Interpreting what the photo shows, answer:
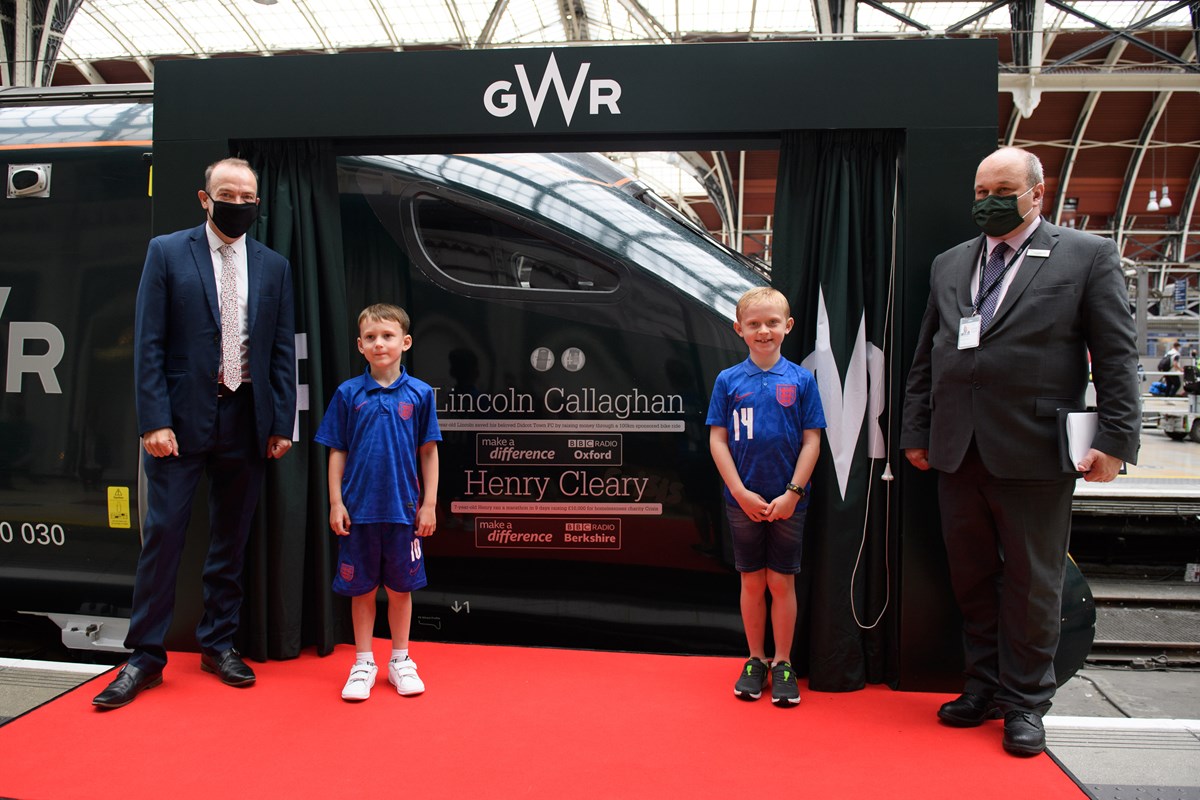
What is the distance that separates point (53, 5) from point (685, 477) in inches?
683

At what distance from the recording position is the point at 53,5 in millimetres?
15203

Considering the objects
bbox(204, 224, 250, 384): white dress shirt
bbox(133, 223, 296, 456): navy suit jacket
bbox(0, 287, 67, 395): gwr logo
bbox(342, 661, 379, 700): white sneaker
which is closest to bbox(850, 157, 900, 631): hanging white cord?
bbox(342, 661, 379, 700): white sneaker

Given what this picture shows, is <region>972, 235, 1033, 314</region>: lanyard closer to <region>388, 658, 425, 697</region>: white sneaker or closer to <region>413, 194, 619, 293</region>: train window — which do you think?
<region>413, 194, 619, 293</region>: train window

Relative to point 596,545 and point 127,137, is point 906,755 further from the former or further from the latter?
point 127,137

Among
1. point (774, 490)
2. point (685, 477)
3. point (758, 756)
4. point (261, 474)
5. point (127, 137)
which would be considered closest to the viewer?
point (758, 756)

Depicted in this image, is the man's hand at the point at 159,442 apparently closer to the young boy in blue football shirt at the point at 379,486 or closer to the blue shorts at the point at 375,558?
the young boy in blue football shirt at the point at 379,486

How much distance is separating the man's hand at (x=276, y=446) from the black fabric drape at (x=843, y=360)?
2027mm

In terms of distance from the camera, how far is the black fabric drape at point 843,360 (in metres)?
3.22

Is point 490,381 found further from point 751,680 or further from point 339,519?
point 751,680

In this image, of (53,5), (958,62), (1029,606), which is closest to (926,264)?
(958,62)

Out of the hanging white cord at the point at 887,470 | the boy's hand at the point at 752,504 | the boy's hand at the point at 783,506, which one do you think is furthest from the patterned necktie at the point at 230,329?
the hanging white cord at the point at 887,470

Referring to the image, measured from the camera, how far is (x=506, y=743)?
2.75 m

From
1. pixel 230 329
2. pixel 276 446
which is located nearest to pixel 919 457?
pixel 276 446

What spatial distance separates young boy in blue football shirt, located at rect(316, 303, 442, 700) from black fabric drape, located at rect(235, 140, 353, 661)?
16.3 inches
